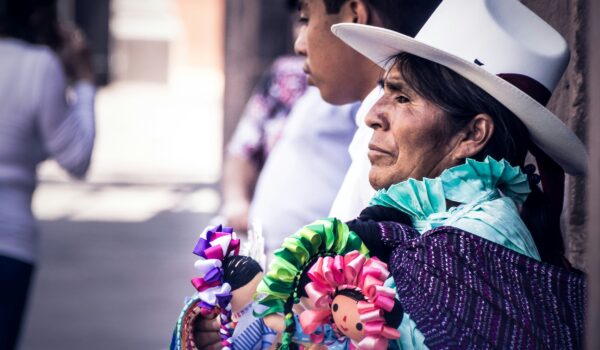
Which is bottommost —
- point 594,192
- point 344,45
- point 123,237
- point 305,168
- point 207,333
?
point 123,237

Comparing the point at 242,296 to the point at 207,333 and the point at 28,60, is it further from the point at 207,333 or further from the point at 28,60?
the point at 28,60

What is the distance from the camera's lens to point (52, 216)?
40.2ft

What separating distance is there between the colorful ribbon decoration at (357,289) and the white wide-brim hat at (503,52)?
21.6 inches

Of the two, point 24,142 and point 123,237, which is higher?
point 24,142

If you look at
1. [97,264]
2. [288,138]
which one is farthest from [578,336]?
[97,264]

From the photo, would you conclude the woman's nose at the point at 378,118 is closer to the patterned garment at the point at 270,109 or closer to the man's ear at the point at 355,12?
the man's ear at the point at 355,12

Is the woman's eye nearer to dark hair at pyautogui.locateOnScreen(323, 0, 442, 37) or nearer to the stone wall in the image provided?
dark hair at pyautogui.locateOnScreen(323, 0, 442, 37)

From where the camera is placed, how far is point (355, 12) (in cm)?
305

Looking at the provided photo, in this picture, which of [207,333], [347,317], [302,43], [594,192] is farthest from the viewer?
[302,43]

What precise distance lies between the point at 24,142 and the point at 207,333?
2.33 m

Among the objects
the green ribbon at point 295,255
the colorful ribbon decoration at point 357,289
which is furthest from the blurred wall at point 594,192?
the green ribbon at point 295,255

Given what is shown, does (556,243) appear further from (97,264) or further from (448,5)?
(97,264)

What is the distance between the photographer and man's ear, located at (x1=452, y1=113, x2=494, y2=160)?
2297 millimetres

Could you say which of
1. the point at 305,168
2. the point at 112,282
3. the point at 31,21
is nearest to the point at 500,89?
the point at 305,168
